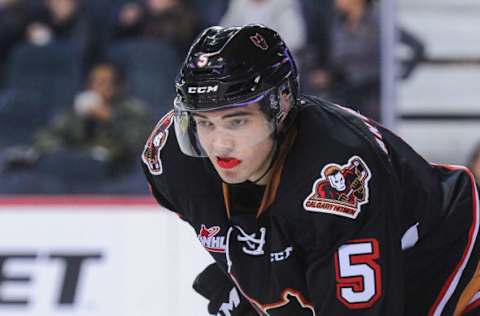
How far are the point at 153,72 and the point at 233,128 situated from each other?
3114mm

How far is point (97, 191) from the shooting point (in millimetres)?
4434

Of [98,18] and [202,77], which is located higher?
[98,18]

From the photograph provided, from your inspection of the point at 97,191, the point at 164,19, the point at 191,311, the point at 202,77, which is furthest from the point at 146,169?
the point at 164,19

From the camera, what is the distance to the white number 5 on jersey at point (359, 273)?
1510 mm

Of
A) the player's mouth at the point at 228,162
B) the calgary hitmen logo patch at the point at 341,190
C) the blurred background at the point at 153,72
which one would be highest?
the blurred background at the point at 153,72

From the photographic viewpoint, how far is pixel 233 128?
62.7 inches

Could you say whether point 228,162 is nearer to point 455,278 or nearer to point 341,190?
point 341,190

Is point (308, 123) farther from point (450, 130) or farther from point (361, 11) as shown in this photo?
point (450, 130)

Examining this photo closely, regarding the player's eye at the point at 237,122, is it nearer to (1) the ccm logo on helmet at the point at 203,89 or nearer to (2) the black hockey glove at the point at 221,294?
(1) the ccm logo on helmet at the point at 203,89

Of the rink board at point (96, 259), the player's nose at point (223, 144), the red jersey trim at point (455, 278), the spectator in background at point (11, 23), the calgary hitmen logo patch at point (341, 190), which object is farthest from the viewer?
the spectator in background at point (11, 23)

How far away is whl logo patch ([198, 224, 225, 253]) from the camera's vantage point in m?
1.77

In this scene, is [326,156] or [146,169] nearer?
[326,156]

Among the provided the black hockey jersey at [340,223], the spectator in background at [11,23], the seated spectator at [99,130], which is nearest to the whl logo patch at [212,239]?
the black hockey jersey at [340,223]

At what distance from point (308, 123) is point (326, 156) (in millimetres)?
107
